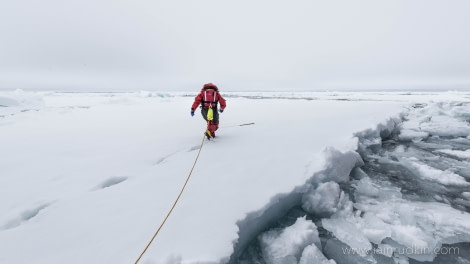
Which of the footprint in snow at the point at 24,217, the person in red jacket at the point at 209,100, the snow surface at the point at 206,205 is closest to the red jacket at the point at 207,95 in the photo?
the person in red jacket at the point at 209,100

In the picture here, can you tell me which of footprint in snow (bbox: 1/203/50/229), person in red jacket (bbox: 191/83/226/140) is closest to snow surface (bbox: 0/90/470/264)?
footprint in snow (bbox: 1/203/50/229)

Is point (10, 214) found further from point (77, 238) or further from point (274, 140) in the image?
point (274, 140)

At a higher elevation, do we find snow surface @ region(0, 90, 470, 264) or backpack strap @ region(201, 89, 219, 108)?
backpack strap @ region(201, 89, 219, 108)

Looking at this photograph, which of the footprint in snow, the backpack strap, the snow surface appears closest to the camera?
the snow surface

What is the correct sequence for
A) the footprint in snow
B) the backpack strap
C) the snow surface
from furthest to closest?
the backpack strap < the footprint in snow < the snow surface

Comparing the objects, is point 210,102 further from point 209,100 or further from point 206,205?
point 206,205

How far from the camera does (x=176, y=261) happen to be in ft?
5.77

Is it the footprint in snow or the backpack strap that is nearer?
the footprint in snow

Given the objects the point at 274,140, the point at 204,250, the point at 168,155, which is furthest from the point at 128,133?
the point at 204,250

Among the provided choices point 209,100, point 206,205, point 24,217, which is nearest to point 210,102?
point 209,100

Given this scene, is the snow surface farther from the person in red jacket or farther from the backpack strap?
the backpack strap

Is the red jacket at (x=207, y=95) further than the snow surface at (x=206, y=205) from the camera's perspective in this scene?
Yes

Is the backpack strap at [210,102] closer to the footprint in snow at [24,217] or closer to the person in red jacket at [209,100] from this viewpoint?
the person in red jacket at [209,100]

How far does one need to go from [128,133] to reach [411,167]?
6790mm
